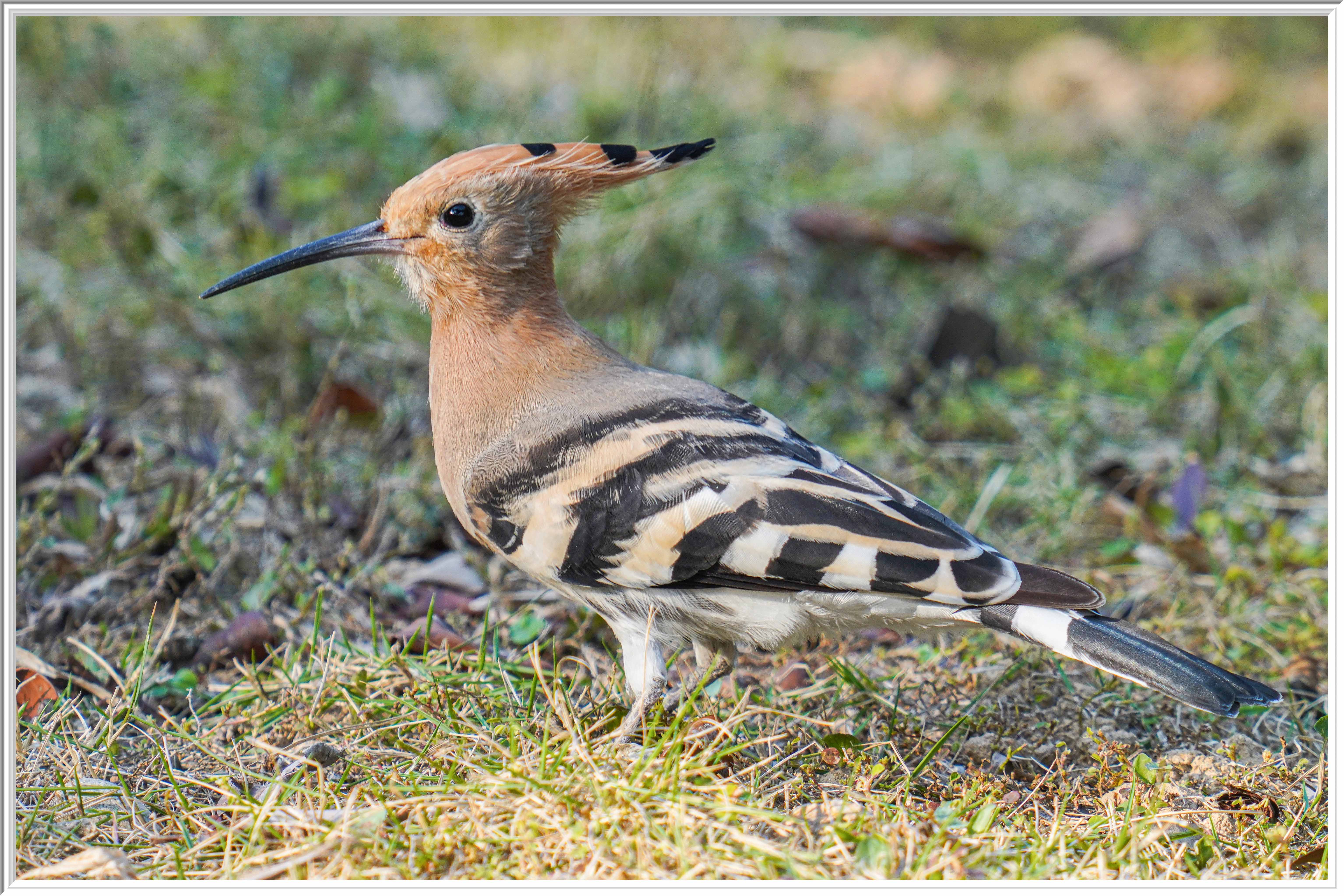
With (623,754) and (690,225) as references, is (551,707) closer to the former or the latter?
(623,754)

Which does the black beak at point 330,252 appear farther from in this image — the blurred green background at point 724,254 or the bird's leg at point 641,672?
the bird's leg at point 641,672

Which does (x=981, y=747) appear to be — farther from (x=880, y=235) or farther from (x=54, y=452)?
(x=880, y=235)

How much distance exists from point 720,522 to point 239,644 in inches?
46.1

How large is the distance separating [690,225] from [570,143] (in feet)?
5.69

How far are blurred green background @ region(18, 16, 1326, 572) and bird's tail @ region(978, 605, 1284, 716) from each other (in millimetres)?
1134

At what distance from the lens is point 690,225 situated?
14.7ft

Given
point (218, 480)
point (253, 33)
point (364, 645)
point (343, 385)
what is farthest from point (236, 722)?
point (253, 33)

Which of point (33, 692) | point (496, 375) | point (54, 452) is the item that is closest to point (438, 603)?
point (496, 375)

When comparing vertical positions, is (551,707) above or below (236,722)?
above

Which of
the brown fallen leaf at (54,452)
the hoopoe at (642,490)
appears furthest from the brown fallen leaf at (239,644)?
the brown fallen leaf at (54,452)

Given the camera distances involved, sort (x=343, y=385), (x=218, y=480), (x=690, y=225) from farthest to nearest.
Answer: (x=690, y=225)
(x=343, y=385)
(x=218, y=480)

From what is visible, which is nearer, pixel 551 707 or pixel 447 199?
pixel 551 707

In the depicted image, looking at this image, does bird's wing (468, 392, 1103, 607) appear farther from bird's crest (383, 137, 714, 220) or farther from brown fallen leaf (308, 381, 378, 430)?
brown fallen leaf (308, 381, 378, 430)

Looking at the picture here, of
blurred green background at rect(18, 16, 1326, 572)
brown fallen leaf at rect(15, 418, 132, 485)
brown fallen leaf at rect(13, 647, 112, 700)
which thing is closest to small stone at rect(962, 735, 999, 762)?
blurred green background at rect(18, 16, 1326, 572)
